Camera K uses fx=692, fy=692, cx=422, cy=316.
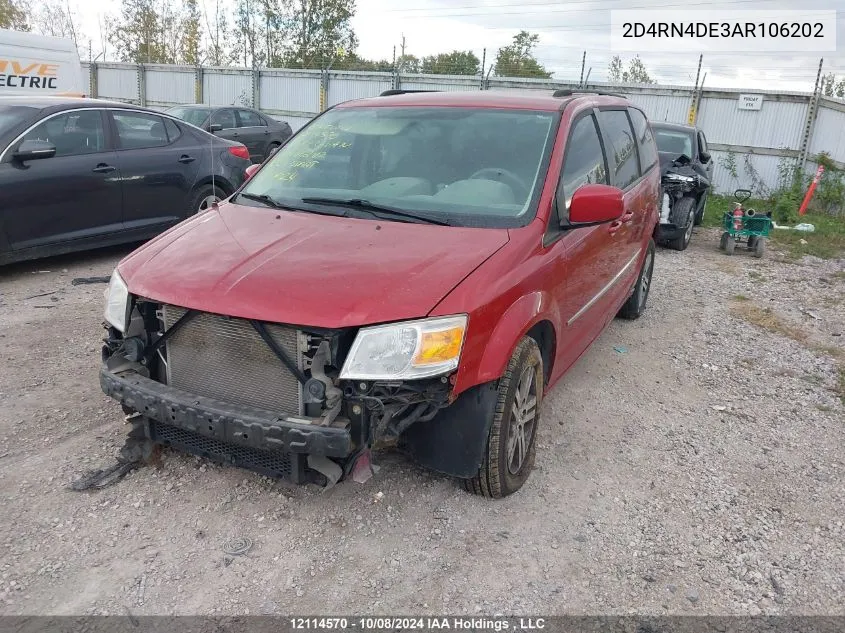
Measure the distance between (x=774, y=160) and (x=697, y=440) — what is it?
509 inches

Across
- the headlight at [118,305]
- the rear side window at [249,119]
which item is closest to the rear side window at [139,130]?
the headlight at [118,305]

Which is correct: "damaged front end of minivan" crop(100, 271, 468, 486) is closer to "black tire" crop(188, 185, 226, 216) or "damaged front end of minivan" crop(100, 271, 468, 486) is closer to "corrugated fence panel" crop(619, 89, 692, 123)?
"black tire" crop(188, 185, 226, 216)

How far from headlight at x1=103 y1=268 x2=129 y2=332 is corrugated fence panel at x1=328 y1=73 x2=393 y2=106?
1746 centimetres

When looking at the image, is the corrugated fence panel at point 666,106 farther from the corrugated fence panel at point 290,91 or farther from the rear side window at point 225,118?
the corrugated fence panel at point 290,91

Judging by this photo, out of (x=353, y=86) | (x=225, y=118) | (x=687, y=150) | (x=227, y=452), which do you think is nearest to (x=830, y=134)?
(x=687, y=150)

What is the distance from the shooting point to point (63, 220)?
250 inches

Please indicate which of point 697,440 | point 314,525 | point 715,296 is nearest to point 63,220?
point 314,525

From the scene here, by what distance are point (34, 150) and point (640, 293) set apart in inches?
215

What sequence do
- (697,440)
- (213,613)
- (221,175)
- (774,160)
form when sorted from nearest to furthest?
(213,613) → (697,440) → (221,175) → (774,160)

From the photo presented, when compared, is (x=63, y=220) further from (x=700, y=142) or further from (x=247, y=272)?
(x=700, y=142)

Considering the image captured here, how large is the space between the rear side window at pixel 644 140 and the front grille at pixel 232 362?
3744 millimetres

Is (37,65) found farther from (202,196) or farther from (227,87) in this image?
(227,87)

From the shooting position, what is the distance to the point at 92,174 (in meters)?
6.55

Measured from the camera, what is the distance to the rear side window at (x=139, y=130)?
7.01 m
